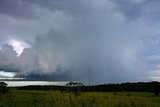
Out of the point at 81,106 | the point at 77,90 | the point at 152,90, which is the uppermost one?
the point at 152,90

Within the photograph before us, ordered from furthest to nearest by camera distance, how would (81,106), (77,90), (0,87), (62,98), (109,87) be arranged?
(109,87) → (0,87) → (77,90) → (62,98) → (81,106)

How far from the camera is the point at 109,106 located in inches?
423

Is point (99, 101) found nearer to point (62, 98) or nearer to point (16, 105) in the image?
point (62, 98)

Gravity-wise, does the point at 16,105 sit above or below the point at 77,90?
below

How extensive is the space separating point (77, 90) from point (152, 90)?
445 ft

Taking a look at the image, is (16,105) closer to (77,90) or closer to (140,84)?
(77,90)

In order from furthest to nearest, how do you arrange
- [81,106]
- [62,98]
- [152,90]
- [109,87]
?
[109,87] → [152,90] → [62,98] → [81,106]

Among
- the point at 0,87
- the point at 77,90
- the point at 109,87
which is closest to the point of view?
the point at 77,90

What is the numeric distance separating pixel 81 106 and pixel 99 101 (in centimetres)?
120

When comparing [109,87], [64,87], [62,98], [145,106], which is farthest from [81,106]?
[109,87]

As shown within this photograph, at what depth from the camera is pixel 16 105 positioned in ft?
35.1

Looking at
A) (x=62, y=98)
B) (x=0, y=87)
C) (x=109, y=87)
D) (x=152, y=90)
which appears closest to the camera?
(x=62, y=98)

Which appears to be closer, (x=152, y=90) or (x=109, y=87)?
(x=152, y=90)

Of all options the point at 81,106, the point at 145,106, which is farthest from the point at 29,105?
the point at 145,106
